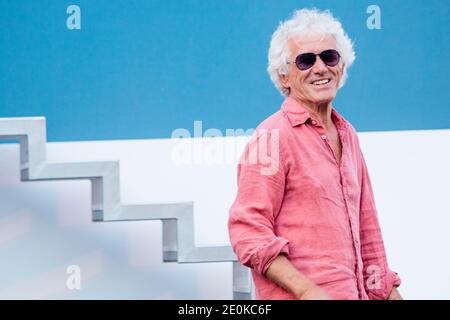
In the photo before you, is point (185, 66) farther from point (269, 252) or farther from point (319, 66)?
point (269, 252)

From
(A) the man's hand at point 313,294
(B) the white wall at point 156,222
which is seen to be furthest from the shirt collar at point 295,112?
(B) the white wall at point 156,222

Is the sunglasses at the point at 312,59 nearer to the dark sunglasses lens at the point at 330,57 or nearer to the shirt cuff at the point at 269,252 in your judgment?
the dark sunglasses lens at the point at 330,57

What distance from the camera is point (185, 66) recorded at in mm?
2973

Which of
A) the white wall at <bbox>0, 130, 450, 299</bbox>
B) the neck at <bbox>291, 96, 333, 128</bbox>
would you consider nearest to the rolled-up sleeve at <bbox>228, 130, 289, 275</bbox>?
the neck at <bbox>291, 96, 333, 128</bbox>

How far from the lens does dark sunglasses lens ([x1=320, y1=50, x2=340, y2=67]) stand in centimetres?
229

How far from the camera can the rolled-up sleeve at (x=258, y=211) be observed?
2.07 metres

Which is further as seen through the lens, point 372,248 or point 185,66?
point 185,66

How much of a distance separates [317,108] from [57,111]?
96cm

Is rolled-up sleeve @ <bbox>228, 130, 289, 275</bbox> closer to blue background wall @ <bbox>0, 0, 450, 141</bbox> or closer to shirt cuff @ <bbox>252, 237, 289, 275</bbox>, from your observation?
shirt cuff @ <bbox>252, 237, 289, 275</bbox>

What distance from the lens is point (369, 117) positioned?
3055mm

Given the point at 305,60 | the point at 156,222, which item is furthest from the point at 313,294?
the point at 156,222

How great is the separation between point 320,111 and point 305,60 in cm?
12

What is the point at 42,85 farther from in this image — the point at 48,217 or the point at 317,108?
the point at 317,108

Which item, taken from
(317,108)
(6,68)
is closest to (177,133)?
(6,68)
